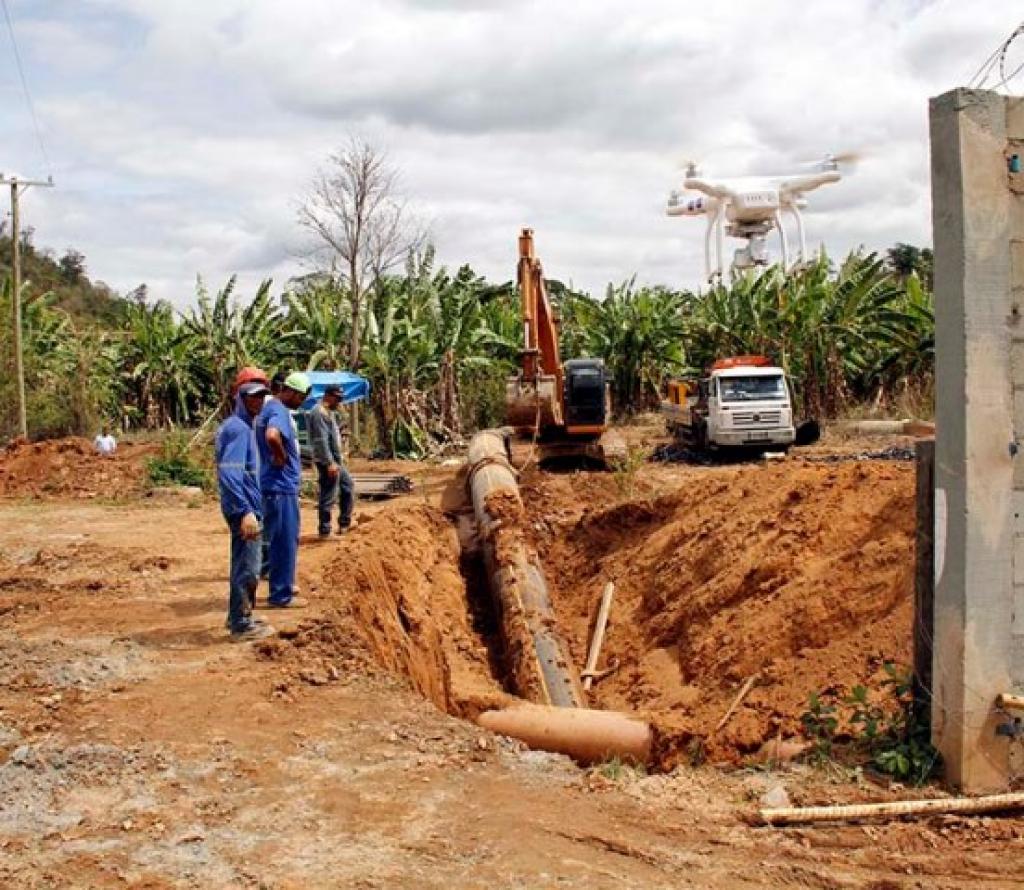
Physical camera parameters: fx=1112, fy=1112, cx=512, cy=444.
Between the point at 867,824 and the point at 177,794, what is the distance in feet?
11.4

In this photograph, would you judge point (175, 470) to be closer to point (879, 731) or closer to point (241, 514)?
point (241, 514)

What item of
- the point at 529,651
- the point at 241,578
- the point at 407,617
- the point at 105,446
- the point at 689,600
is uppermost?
the point at 105,446

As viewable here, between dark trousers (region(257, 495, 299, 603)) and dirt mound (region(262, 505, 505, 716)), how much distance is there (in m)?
0.44

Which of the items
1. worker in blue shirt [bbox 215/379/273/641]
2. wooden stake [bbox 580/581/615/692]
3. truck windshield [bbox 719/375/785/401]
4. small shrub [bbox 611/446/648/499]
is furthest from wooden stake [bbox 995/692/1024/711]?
truck windshield [bbox 719/375/785/401]

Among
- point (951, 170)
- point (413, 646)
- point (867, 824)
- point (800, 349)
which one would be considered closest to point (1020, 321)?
point (951, 170)

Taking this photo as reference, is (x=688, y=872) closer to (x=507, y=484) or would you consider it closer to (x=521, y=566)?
(x=521, y=566)

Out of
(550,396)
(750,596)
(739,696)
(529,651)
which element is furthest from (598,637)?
(550,396)

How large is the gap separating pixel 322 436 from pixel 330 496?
2.36 ft

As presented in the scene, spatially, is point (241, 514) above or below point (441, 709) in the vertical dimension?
above

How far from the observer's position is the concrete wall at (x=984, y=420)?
20.1ft

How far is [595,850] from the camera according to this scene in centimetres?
511

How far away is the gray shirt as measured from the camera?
1222cm

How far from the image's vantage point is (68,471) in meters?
20.1

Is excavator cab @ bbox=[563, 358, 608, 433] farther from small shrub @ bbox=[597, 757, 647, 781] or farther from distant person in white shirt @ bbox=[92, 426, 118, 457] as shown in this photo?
small shrub @ bbox=[597, 757, 647, 781]
